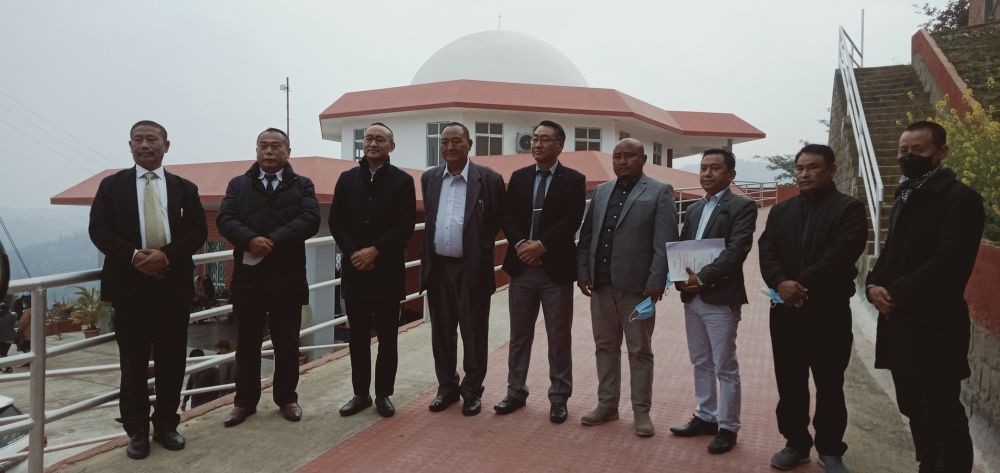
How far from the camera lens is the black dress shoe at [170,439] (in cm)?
354

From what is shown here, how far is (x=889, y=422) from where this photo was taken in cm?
402

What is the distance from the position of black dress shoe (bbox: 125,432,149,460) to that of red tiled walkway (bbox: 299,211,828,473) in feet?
2.88

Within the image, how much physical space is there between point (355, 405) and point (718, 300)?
2251mm

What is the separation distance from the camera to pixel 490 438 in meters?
3.67

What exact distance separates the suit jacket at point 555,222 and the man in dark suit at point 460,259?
0.16 metres

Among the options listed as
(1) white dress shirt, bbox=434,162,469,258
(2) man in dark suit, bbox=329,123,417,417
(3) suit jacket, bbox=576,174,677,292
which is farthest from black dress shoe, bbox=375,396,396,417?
(3) suit jacket, bbox=576,174,677,292

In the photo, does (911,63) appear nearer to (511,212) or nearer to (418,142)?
(511,212)

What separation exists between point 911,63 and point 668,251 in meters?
12.1

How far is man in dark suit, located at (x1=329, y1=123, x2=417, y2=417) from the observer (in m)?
4.04

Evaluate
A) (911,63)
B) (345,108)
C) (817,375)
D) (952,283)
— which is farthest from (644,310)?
(345,108)

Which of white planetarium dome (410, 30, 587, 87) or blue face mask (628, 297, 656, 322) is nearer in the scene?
blue face mask (628, 297, 656, 322)

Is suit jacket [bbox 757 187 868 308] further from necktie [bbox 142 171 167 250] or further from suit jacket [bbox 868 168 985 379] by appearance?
necktie [bbox 142 171 167 250]

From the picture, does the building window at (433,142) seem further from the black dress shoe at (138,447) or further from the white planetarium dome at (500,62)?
the black dress shoe at (138,447)

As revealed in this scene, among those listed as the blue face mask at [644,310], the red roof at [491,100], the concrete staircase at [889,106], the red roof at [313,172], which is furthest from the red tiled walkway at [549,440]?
the red roof at [491,100]
